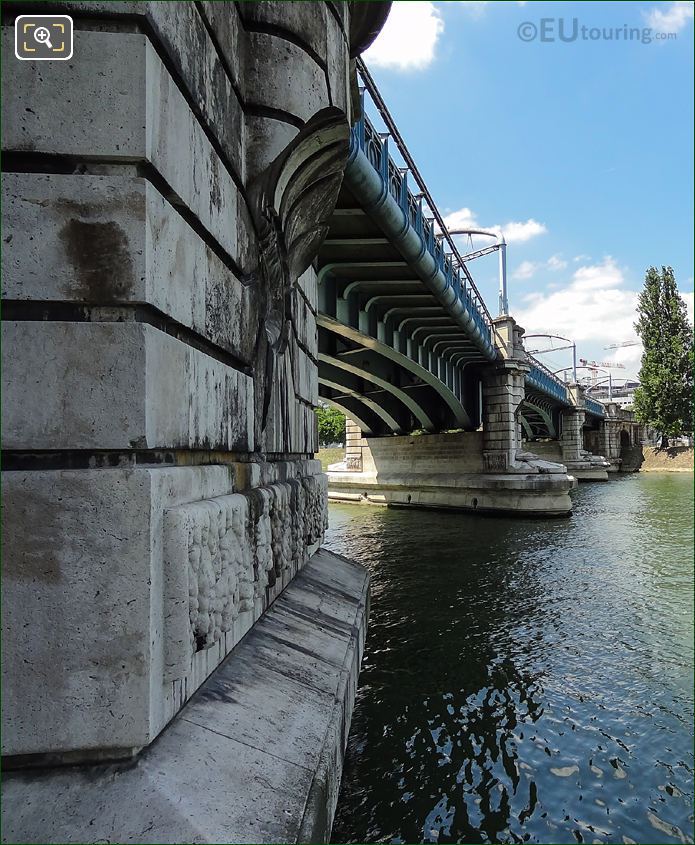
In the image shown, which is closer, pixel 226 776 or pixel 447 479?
pixel 226 776

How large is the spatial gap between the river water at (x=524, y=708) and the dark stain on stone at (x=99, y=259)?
11.0ft

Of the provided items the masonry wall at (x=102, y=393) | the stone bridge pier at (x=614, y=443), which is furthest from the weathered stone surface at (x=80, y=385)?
the stone bridge pier at (x=614, y=443)

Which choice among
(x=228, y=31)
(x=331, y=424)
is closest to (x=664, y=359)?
(x=331, y=424)

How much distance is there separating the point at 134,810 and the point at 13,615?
84cm

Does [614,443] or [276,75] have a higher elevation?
[276,75]

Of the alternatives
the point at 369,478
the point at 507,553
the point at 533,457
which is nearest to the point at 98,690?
the point at 507,553

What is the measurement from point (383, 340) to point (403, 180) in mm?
4750

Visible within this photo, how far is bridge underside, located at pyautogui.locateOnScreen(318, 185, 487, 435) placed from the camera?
11227 millimetres

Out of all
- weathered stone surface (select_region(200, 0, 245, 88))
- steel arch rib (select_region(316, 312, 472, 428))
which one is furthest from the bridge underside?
weathered stone surface (select_region(200, 0, 245, 88))

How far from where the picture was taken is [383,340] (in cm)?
1478

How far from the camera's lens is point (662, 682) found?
579 centimetres

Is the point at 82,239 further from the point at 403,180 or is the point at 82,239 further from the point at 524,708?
the point at 403,180

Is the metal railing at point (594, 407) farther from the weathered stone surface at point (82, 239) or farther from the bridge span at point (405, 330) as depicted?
the weathered stone surface at point (82, 239)

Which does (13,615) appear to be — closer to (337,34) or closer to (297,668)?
(297,668)
